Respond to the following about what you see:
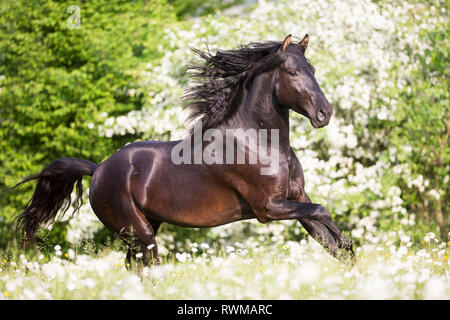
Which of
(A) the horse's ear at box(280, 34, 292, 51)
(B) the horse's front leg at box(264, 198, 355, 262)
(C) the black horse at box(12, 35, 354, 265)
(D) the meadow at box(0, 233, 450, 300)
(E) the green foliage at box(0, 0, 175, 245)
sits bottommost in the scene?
(D) the meadow at box(0, 233, 450, 300)

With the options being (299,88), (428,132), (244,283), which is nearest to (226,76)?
(299,88)

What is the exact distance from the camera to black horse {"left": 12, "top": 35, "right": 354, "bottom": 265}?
459 cm

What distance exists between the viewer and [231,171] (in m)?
4.77

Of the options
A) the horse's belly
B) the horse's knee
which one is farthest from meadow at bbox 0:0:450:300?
the horse's knee

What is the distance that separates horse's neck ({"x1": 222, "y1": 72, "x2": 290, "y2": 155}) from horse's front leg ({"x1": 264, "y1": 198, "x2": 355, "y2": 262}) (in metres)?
0.44

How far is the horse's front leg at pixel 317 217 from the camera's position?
451 cm

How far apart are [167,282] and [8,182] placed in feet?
26.1

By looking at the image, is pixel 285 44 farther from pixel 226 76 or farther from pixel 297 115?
pixel 297 115

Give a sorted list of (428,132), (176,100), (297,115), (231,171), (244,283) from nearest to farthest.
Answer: (244,283) < (231,171) < (297,115) < (176,100) < (428,132)

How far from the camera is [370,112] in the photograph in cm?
1012

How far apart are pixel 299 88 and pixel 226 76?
2.61 feet

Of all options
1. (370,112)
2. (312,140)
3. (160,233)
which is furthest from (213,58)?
(160,233)

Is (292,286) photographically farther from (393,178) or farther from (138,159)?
(393,178)

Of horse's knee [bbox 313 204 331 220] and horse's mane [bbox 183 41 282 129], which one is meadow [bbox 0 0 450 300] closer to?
horse's mane [bbox 183 41 282 129]
